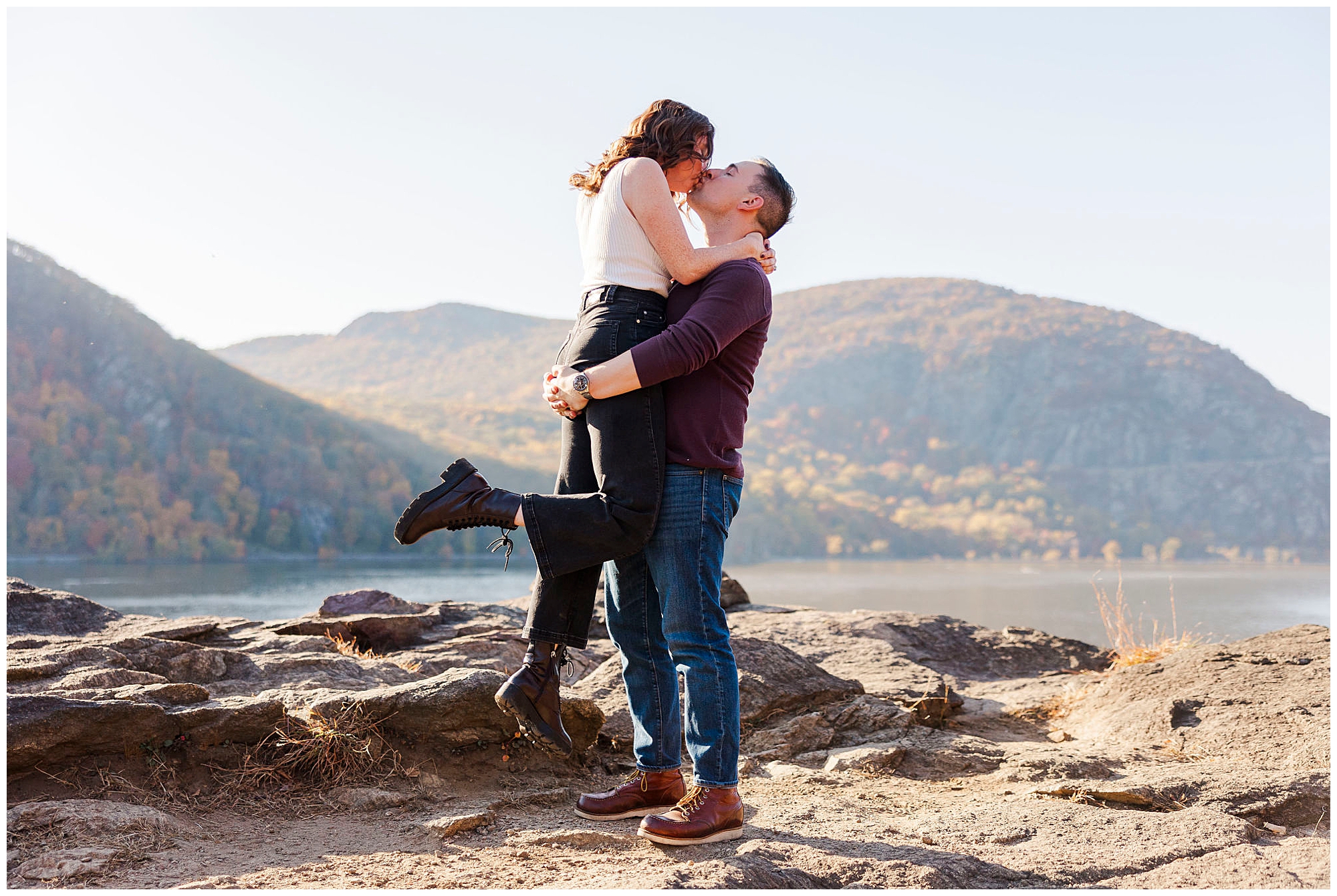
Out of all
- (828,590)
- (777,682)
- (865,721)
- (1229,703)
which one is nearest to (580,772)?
(777,682)

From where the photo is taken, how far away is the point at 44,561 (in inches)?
1689

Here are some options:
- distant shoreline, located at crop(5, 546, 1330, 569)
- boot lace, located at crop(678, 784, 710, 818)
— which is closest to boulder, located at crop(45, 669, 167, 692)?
boot lace, located at crop(678, 784, 710, 818)

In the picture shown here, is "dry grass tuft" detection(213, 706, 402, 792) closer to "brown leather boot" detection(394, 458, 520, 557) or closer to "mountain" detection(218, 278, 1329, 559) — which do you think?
"brown leather boot" detection(394, 458, 520, 557)

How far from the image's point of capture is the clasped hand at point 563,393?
277 cm

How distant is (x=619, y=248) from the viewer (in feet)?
9.37

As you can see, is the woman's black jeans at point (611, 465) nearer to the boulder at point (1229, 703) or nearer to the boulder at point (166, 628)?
the boulder at point (166, 628)

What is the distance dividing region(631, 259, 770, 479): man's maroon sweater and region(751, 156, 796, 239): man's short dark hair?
0.24 m

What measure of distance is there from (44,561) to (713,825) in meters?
49.5

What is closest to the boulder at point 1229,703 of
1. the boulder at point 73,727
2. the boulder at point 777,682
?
the boulder at point 777,682

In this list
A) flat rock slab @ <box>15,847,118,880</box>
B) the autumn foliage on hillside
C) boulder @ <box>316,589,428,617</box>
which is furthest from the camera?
the autumn foliage on hillside

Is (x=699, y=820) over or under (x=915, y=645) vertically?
over

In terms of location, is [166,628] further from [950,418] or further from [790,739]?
[950,418]

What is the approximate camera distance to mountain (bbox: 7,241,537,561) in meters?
49.4

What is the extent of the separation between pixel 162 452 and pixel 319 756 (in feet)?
208
